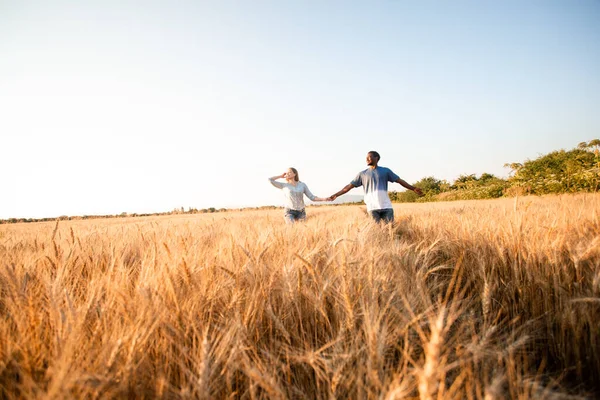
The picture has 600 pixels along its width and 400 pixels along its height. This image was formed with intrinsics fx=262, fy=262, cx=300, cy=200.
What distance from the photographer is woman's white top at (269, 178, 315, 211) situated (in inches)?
255

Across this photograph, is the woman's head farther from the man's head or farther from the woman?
the man's head

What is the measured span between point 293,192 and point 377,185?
2.22 m

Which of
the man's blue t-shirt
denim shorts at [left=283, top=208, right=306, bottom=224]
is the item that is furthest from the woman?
the man's blue t-shirt

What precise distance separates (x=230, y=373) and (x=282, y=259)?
2.58ft

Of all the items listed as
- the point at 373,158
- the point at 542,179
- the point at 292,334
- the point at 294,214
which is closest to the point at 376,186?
the point at 373,158

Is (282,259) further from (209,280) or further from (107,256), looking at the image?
(107,256)

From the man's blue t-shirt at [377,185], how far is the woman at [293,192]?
5.41 feet

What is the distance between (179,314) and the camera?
0.89 m

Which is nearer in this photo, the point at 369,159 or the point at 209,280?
the point at 209,280

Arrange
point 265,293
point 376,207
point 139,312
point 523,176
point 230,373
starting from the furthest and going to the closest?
point 523,176 → point 376,207 → point 265,293 → point 139,312 → point 230,373

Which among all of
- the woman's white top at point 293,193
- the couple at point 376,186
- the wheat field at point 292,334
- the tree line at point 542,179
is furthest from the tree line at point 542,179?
the wheat field at point 292,334

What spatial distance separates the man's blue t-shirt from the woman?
5.41ft

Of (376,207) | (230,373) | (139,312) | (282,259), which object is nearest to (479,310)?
(282,259)

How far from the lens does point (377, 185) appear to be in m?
5.01
